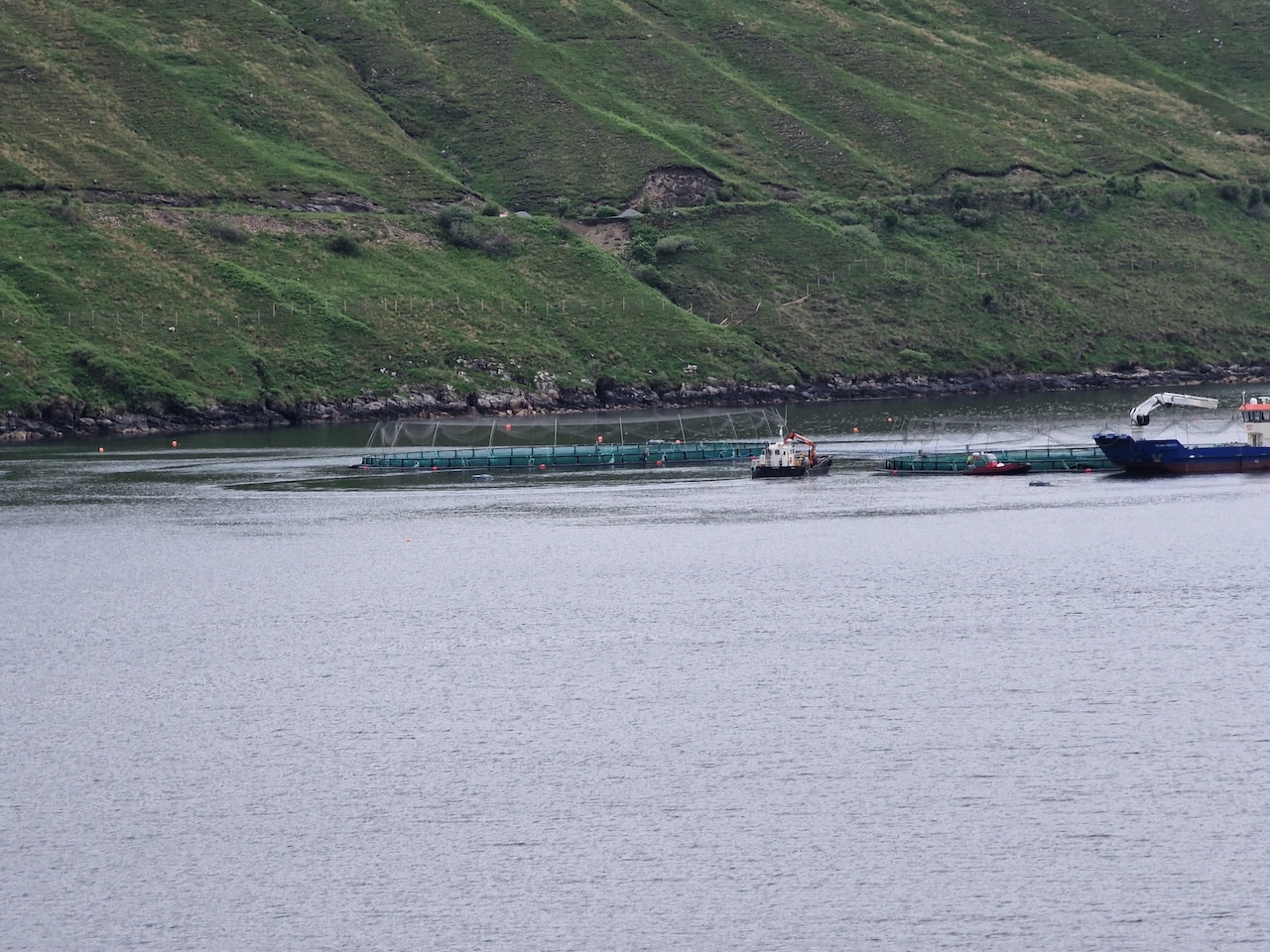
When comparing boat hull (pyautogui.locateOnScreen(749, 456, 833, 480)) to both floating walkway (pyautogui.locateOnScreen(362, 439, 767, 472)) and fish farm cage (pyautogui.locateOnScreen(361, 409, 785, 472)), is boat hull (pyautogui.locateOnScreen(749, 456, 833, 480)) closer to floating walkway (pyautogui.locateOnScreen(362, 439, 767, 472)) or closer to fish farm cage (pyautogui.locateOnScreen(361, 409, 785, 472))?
fish farm cage (pyautogui.locateOnScreen(361, 409, 785, 472))

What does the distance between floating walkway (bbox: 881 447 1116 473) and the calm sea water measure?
85.5 feet

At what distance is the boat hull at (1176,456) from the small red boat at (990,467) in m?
6.53

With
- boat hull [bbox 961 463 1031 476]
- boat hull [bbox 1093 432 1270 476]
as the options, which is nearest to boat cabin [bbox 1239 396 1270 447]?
boat hull [bbox 1093 432 1270 476]

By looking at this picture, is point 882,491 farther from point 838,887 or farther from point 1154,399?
point 838,887

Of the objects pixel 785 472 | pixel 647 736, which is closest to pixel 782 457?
pixel 785 472

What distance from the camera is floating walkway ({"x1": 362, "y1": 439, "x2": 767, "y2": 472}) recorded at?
505ft

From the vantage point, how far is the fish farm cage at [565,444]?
154 metres

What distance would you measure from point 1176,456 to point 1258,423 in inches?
357

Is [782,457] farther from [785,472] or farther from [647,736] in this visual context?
[647,736]

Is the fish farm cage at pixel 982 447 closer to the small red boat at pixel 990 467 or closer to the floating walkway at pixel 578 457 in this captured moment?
the small red boat at pixel 990 467

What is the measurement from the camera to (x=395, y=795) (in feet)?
178

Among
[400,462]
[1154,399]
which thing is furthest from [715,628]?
[400,462]

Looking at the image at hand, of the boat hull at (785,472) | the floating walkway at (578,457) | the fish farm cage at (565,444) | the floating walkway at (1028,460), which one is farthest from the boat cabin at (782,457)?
the floating walkway at (578,457)

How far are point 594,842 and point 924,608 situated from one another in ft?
111
